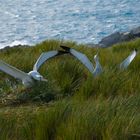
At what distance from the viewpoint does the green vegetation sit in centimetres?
323

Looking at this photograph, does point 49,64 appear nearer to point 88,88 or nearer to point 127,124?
point 88,88

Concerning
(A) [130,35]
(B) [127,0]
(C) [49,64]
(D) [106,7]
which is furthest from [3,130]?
(B) [127,0]

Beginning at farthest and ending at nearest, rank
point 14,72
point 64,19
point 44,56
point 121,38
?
point 64,19, point 121,38, point 44,56, point 14,72

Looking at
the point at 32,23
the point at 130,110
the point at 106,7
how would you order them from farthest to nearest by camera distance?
the point at 106,7 < the point at 32,23 < the point at 130,110

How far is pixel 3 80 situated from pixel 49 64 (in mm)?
634

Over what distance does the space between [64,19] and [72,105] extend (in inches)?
1342

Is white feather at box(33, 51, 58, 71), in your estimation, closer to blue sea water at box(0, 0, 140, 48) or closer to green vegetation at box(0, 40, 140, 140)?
green vegetation at box(0, 40, 140, 140)

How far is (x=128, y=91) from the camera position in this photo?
4426 millimetres

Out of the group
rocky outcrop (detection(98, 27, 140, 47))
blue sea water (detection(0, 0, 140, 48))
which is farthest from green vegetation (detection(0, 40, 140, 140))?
blue sea water (detection(0, 0, 140, 48))

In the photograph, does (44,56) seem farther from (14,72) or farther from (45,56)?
(14,72)

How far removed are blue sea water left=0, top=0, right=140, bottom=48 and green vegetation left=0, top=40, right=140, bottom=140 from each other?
22.4 metres

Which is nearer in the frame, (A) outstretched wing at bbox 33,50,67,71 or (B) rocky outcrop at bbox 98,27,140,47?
(A) outstretched wing at bbox 33,50,67,71

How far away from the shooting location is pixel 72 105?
3633 millimetres

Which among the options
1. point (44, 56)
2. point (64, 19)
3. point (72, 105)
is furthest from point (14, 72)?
point (64, 19)
